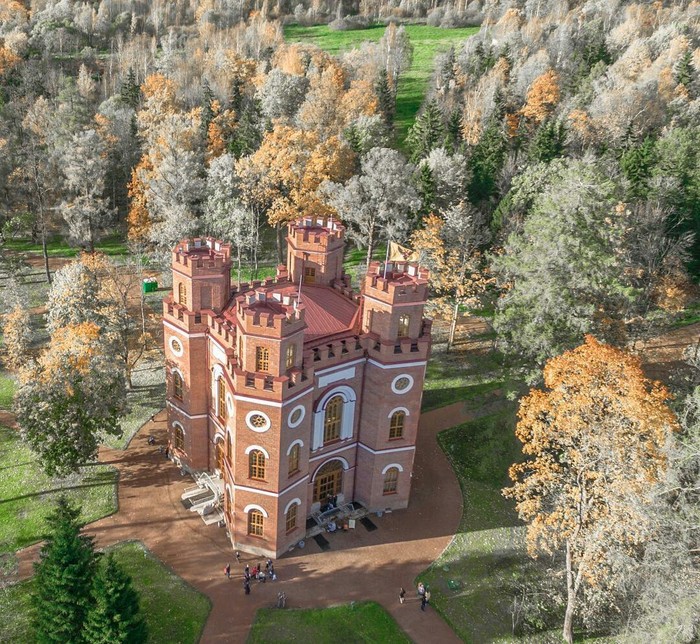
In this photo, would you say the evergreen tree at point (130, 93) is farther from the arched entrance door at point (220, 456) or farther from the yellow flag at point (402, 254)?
the arched entrance door at point (220, 456)

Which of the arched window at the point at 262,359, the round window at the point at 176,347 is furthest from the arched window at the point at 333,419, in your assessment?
the round window at the point at 176,347

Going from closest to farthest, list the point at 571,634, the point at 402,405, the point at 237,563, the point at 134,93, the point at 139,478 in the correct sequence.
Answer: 1. the point at 571,634
2. the point at 237,563
3. the point at 402,405
4. the point at 139,478
5. the point at 134,93

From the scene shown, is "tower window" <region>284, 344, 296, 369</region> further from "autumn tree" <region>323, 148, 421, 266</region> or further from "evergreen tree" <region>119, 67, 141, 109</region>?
"evergreen tree" <region>119, 67, 141, 109</region>

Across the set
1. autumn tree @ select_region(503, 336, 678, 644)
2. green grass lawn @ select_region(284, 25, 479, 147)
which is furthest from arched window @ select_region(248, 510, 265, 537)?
green grass lawn @ select_region(284, 25, 479, 147)

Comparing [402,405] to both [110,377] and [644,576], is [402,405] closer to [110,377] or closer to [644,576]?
[644,576]

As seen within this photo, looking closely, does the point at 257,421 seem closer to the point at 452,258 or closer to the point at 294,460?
the point at 294,460

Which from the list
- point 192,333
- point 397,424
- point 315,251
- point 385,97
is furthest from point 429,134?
point 192,333

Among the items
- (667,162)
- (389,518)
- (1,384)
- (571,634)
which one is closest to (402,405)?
(389,518)

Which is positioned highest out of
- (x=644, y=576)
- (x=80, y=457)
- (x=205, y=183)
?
(x=205, y=183)
